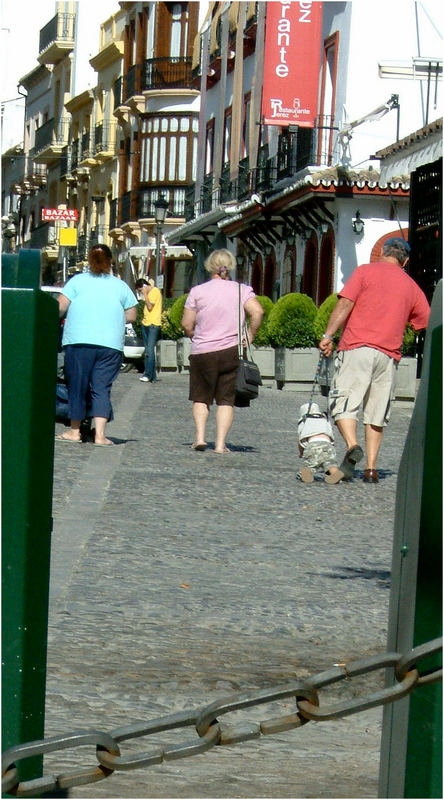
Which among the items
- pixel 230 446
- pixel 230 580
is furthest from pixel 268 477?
pixel 230 580

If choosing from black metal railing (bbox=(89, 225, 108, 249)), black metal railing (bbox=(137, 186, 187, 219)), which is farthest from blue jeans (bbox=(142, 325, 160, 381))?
black metal railing (bbox=(89, 225, 108, 249))

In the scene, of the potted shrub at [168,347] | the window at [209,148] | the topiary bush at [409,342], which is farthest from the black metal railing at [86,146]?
the topiary bush at [409,342]

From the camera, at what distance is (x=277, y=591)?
21.5ft

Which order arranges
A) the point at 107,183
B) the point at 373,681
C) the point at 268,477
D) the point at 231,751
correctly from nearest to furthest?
the point at 231,751
the point at 373,681
the point at 268,477
the point at 107,183

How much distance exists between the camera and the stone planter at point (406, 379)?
75.8 feet

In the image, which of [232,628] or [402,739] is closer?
[402,739]

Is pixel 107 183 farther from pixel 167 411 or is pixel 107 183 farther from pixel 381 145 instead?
pixel 167 411

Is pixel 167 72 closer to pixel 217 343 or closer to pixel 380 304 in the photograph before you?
pixel 217 343

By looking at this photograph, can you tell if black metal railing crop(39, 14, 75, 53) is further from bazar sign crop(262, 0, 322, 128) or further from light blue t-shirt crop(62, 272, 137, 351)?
light blue t-shirt crop(62, 272, 137, 351)

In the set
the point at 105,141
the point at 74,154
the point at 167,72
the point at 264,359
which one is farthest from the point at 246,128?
the point at 74,154

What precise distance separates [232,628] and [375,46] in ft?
93.1

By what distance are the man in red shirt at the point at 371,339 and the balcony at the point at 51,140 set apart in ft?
221

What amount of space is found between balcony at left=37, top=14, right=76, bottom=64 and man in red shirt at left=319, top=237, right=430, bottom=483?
63758 mm

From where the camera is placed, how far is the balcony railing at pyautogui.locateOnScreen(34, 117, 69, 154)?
77.7 meters
